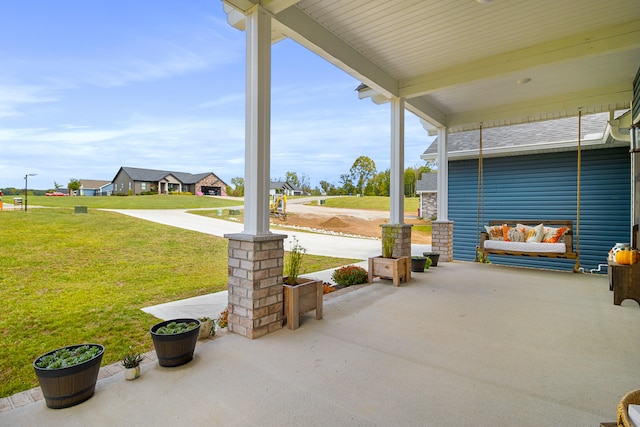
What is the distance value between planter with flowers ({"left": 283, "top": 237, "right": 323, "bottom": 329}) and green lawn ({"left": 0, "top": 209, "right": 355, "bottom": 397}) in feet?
4.17

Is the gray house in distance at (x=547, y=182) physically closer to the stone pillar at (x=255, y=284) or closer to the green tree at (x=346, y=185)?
the stone pillar at (x=255, y=284)

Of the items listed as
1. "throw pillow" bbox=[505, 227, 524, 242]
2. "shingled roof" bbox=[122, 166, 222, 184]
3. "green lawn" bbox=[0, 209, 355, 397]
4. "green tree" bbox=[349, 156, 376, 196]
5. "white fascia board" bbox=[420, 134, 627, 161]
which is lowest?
"green lawn" bbox=[0, 209, 355, 397]

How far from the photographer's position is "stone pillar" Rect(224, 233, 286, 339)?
109 inches

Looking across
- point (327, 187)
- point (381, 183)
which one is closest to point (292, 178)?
point (327, 187)

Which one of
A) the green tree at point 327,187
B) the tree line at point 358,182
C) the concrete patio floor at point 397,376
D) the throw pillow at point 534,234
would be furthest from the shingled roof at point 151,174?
the green tree at point 327,187

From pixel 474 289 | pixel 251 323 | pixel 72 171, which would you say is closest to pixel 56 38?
pixel 72 171

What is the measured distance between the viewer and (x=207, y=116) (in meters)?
4.68

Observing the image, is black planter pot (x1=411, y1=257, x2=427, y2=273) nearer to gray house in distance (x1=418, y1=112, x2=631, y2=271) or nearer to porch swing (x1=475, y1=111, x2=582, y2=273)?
porch swing (x1=475, y1=111, x2=582, y2=273)

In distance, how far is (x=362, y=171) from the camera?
2288cm

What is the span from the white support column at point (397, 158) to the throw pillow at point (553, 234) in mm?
2807

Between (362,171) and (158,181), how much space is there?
63.2ft

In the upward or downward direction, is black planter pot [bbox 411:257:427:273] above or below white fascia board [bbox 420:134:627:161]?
below

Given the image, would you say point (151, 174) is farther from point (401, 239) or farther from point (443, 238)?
point (443, 238)

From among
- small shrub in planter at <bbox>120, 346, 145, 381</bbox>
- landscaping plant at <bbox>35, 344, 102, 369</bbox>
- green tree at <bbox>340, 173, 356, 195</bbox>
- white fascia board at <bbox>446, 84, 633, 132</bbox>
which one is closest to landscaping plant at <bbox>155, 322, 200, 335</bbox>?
small shrub in planter at <bbox>120, 346, 145, 381</bbox>
